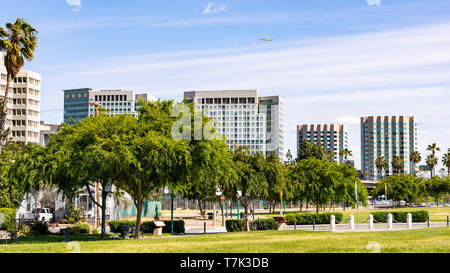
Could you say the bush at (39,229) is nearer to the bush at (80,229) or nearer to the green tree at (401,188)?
the bush at (80,229)

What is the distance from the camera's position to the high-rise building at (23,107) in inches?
6260

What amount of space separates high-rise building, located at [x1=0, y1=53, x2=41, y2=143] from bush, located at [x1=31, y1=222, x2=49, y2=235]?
122131mm

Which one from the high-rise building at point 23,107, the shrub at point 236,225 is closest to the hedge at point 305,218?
the shrub at point 236,225

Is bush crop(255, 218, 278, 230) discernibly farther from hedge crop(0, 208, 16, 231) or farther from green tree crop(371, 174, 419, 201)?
green tree crop(371, 174, 419, 201)

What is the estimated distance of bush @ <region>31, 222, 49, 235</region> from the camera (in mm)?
41688

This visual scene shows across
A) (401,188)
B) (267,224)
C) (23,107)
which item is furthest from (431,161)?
(267,224)

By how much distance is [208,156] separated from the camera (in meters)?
34.0

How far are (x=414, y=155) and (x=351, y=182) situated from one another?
359ft

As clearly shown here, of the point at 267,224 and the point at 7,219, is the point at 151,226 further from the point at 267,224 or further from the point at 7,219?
the point at 7,219

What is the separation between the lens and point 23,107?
16075cm

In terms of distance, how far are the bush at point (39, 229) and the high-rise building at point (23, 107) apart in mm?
122131
